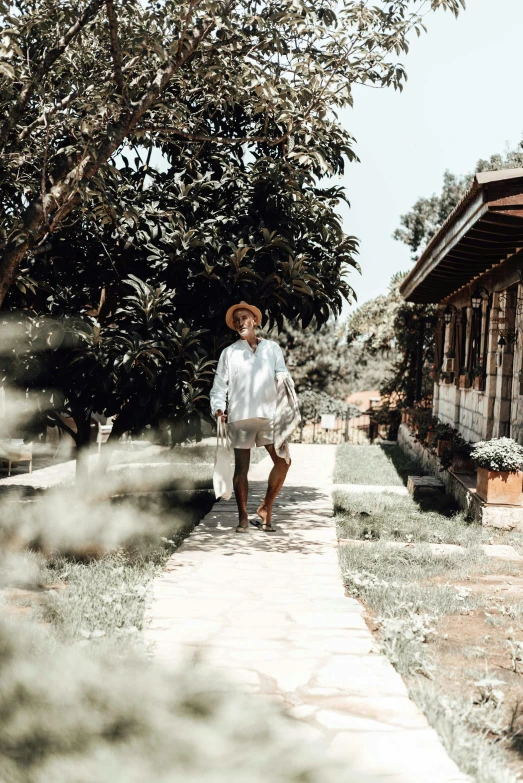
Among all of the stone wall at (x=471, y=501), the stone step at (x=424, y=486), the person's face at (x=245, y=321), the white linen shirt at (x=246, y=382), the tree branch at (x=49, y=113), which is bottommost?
the stone step at (x=424, y=486)

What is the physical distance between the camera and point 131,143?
8.33m

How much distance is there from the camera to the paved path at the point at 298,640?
2.83 metres

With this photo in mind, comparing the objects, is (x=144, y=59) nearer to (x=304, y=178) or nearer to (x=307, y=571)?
(x=304, y=178)

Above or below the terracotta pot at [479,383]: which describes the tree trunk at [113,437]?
below

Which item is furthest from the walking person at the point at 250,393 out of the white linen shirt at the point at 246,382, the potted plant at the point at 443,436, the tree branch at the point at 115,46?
the potted plant at the point at 443,436

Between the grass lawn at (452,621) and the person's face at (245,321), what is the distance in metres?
2.00

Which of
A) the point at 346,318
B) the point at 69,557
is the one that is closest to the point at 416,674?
the point at 69,557

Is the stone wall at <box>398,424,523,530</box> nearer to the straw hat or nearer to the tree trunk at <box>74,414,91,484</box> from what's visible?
the straw hat

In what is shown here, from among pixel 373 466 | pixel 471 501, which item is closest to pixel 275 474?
pixel 471 501

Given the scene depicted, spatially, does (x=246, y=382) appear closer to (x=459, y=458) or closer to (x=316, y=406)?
(x=459, y=458)

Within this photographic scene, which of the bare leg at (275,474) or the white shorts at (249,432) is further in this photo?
the bare leg at (275,474)

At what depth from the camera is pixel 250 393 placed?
677 cm

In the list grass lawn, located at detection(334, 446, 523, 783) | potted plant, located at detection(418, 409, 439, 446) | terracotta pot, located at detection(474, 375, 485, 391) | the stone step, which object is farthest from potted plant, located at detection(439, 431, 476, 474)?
potted plant, located at detection(418, 409, 439, 446)

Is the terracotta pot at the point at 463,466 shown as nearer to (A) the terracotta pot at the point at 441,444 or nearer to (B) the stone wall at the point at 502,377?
(B) the stone wall at the point at 502,377
